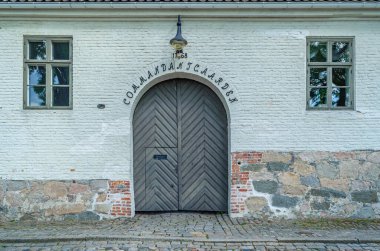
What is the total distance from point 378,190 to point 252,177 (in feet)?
8.61

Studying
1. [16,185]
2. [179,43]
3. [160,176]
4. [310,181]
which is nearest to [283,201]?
[310,181]

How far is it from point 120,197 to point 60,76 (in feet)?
9.29

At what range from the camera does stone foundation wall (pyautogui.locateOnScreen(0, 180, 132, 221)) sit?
23.8ft

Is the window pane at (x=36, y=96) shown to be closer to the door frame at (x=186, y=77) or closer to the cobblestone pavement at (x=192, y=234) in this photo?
the door frame at (x=186, y=77)

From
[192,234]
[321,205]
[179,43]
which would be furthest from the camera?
[321,205]

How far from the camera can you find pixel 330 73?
297 inches

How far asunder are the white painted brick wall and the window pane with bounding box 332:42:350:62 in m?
0.20

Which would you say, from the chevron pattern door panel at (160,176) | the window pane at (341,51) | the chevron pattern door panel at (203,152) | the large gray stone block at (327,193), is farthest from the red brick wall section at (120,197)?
the window pane at (341,51)

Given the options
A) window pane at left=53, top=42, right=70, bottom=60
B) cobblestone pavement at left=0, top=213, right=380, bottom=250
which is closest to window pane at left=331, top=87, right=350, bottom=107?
cobblestone pavement at left=0, top=213, right=380, bottom=250

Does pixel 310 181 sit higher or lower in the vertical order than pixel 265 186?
higher

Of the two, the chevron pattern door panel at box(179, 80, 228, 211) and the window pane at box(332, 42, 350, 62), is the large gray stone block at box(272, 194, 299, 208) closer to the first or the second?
the chevron pattern door panel at box(179, 80, 228, 211)

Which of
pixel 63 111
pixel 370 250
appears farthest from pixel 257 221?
pixel 63 111

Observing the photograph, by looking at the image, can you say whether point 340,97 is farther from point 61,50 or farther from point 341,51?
point 61,50

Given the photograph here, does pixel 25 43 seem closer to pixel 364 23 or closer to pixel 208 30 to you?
pixel 208 30
